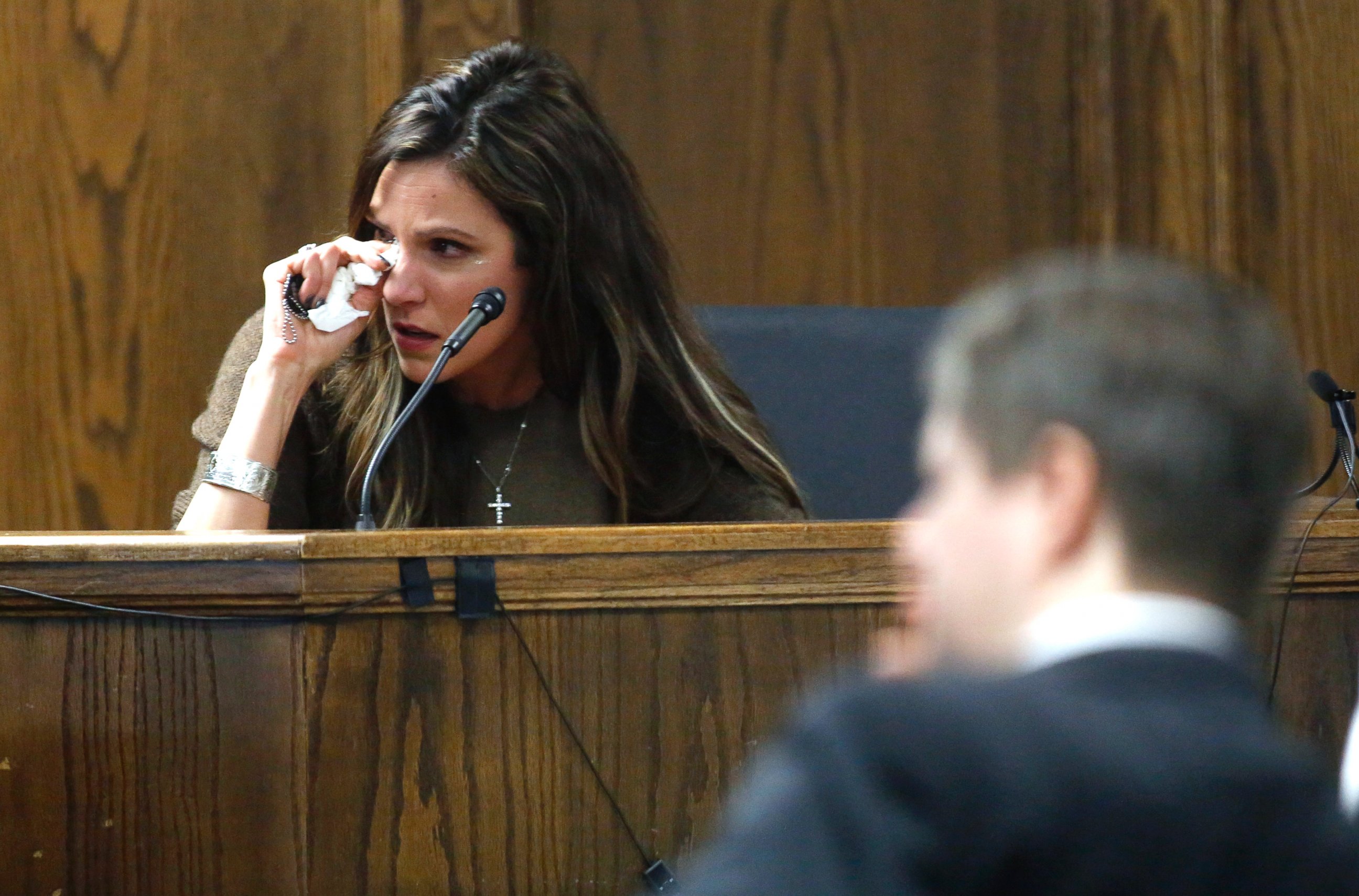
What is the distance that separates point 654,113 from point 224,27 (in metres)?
0.75

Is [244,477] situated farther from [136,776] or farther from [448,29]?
[448,29]

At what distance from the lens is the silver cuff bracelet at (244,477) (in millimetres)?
2002

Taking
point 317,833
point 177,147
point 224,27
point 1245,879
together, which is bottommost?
point 317,833

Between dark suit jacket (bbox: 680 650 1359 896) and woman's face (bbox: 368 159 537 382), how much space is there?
1574 mm

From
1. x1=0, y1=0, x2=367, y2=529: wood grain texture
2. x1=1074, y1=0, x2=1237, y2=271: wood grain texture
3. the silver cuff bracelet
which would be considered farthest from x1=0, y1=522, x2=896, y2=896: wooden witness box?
x1=1074, y1=0, x2=1237, y2=271: wood grain texture

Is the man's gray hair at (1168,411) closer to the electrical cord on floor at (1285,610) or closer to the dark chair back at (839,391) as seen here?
the electrical cord on floor at (1285,610)

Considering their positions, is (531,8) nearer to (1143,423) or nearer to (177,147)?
(177,147)

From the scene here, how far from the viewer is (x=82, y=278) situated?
2758mm

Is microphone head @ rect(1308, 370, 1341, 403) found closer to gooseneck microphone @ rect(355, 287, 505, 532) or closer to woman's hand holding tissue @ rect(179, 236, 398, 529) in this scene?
gooseneck microphone @ rect(355, 287, 505, 532)

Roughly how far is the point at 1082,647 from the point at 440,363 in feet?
4.40

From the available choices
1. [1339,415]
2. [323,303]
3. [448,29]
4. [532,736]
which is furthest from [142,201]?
[1339,415]

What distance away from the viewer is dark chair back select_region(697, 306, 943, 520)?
7.50ft

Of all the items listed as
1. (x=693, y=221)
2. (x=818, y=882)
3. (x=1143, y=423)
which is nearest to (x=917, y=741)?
(x=818, y=882)

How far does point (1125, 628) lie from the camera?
0.59 m
